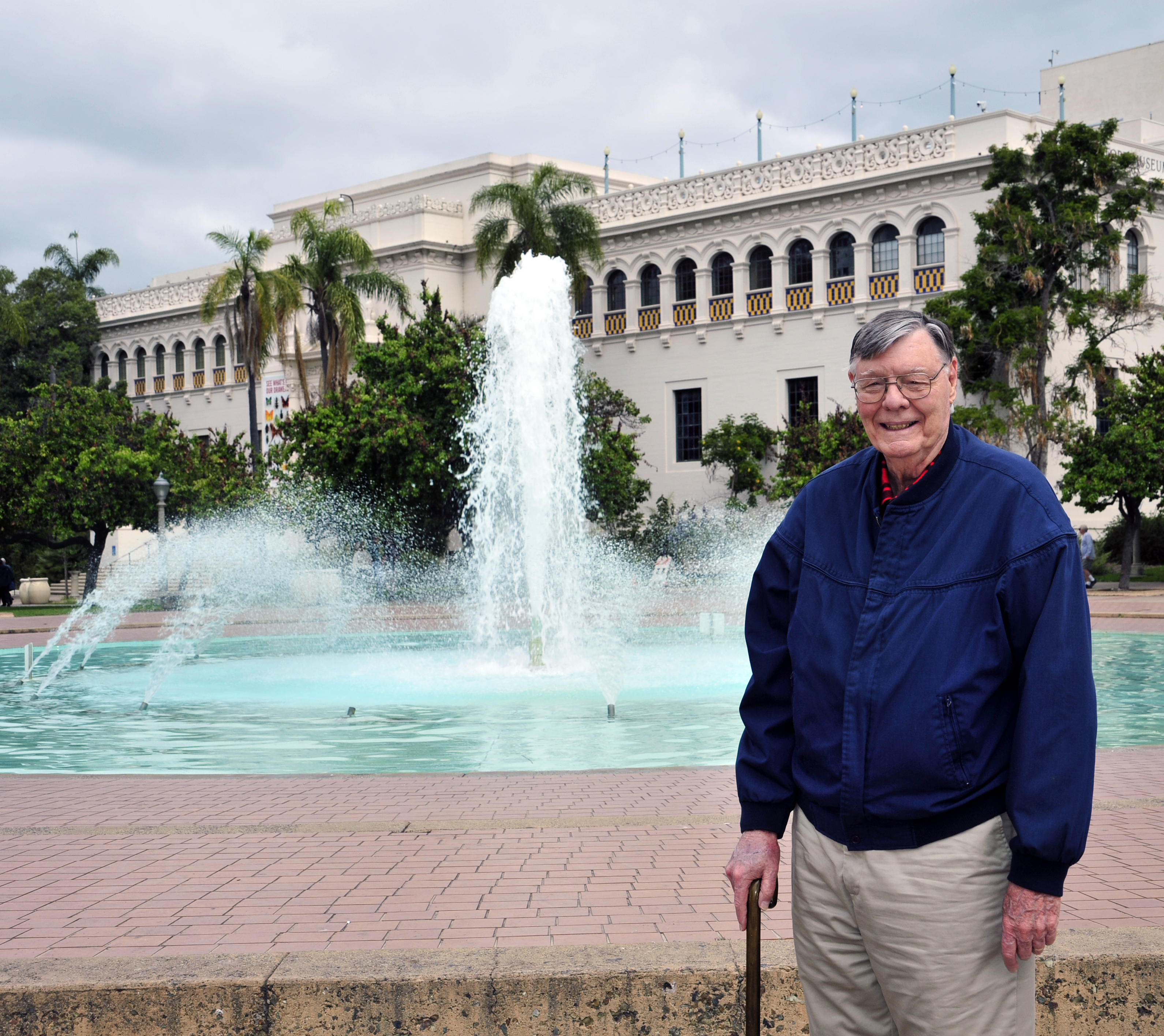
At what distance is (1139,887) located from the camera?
5246 mm

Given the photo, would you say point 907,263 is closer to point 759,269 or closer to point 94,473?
point 759,269

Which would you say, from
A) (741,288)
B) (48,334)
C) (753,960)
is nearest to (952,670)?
(753,960)

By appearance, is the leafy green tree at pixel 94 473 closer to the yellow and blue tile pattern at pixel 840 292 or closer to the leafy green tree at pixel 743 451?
the leafy green tree at pixel 743 451

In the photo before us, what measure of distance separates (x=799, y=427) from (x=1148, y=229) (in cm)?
1201

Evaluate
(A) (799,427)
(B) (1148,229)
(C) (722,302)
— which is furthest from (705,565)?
(B) (1148,229)

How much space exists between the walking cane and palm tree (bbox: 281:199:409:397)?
124 ft

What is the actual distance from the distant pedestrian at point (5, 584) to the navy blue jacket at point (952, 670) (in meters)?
35.9

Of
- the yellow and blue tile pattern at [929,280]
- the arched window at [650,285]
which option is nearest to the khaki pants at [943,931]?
the yellow and blue tile pattern at [929,280]

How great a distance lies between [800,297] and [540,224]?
866cm

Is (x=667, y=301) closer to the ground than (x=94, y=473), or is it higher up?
higher up

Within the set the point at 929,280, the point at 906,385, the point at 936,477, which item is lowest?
the point at 936,477

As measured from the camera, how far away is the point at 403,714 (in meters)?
12.5

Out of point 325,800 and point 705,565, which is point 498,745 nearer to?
point 325,800

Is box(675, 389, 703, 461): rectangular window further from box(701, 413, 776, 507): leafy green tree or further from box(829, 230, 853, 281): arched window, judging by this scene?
box(829, 230, 853, 281): arched window
